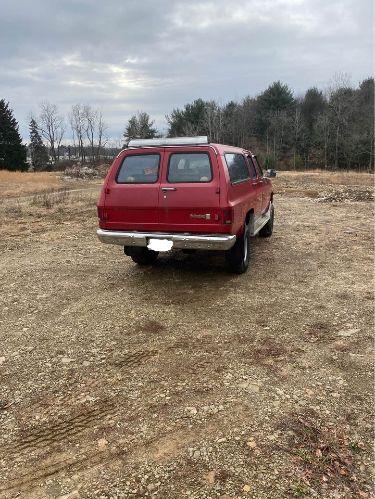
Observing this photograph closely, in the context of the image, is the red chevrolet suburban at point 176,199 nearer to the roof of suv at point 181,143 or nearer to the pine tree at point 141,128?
the roof of suv at point 181,143

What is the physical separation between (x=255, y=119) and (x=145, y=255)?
2357 inches

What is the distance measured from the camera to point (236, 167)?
245 inches

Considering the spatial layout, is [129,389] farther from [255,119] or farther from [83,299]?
[255,119]

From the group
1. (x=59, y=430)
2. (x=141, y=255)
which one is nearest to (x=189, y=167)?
(x=141, y=255)

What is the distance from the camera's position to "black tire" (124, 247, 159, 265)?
22.1 ft

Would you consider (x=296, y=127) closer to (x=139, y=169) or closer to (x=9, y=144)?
(x=9, y=144)

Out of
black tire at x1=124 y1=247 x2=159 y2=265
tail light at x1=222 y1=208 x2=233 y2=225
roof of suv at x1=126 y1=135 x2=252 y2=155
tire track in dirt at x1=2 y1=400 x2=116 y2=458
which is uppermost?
roof of suv at x1=126 y1=135 x2=252 y2=155

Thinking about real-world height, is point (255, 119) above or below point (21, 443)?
above

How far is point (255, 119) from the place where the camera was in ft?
204

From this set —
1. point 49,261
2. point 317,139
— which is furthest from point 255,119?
point 49,261

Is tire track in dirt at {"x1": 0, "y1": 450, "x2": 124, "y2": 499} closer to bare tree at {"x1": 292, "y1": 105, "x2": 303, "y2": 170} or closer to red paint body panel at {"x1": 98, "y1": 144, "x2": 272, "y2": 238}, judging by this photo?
red paint body panel at {"x1": 98, "y1": 144, "x2": 272, "y2": 238}

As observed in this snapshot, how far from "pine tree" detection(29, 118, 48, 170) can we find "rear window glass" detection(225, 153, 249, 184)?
73.9 m

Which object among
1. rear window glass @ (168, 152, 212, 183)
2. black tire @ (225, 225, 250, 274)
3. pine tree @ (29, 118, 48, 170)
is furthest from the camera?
pine tree @ (29, 118, 48, 170)

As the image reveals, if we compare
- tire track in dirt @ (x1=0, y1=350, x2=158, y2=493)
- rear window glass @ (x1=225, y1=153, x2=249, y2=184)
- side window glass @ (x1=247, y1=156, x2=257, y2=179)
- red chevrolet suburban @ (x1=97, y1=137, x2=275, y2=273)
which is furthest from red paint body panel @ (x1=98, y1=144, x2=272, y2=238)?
tire track in dirt @ (x1=0, y1=350, x2=158, y2=493)
